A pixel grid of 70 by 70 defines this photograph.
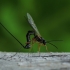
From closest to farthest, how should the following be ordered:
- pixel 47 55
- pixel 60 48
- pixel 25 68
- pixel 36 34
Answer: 1. pixel 25 68
2. pixel 47 55
3. pixel 36 34
4. pixel 60 48

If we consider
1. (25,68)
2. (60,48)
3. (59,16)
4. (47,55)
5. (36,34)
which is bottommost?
(25,68)

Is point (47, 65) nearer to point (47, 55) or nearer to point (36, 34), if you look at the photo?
point (47, 55)

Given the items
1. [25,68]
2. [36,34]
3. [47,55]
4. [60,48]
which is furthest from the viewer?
[60,48]

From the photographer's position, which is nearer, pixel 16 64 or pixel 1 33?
pixel 16 64

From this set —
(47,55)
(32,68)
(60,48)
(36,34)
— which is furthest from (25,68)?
(60,48)

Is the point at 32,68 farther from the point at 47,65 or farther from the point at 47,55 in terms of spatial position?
the point at 47,55

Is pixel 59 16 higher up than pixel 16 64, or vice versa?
pixel 59 16
